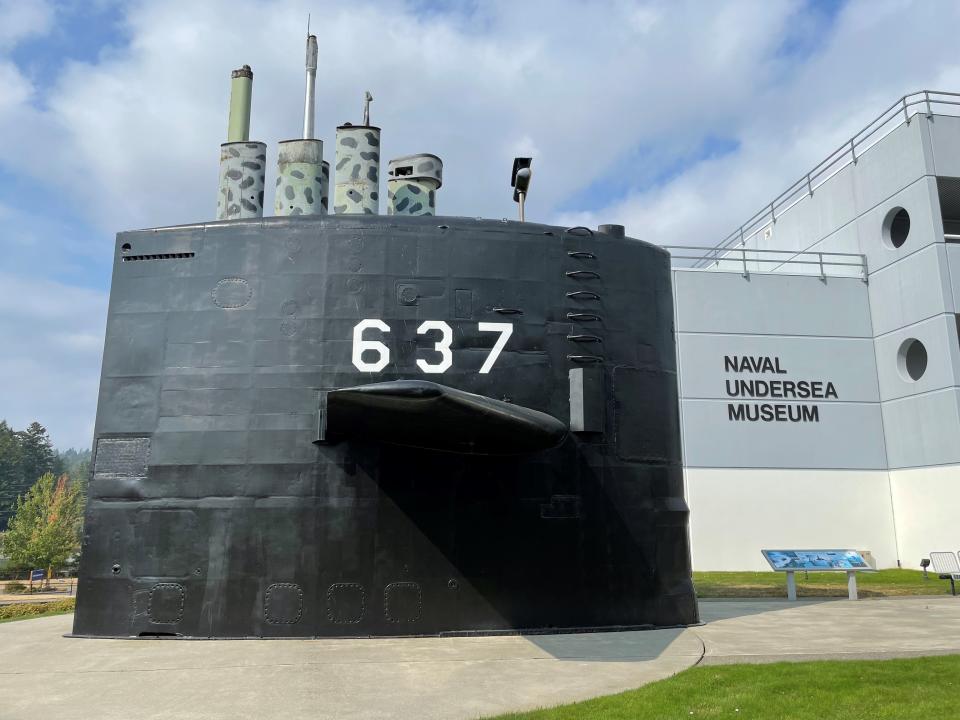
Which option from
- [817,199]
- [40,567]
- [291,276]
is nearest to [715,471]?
[817,199]

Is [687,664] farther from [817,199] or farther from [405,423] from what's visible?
[817,199]

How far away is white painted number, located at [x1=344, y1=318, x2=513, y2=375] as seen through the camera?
846 centimetres

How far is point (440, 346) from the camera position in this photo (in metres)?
8.57

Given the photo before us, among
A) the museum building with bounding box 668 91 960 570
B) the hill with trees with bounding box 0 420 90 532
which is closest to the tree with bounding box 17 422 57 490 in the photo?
the hill with trees with bounding box 0 420 90 532

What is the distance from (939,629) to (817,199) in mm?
22096

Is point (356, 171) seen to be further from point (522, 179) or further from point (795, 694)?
point (795, 694)

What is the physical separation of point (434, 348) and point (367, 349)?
0.75m

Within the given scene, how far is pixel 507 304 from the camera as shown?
28.9 ft

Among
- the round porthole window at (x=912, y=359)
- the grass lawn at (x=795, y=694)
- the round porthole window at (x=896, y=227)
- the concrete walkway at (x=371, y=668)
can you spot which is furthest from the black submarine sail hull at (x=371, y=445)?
the round porthole window at (x=896, y=227)

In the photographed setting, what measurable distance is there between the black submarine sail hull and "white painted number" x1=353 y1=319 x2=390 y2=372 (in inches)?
0.9

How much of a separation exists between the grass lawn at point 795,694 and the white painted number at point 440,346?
12.9ft

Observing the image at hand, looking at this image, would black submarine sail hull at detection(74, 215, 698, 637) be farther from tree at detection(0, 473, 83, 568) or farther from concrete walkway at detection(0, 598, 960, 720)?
tree at detection(0, 473, 83, 568)

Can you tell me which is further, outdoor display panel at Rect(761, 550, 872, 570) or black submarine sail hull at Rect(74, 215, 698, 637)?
outdoor display panel at Rect(761, 550, 872, 570)

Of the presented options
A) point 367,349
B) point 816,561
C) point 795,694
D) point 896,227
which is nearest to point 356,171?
point 367,349
